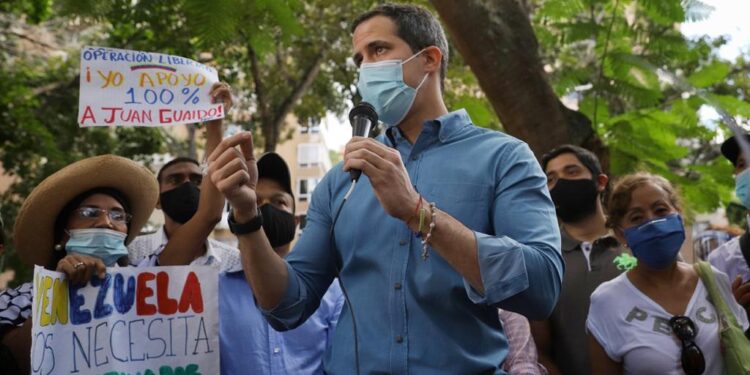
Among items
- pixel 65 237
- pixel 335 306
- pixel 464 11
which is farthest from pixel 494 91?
pixel 65 237

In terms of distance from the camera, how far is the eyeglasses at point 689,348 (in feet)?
11.6

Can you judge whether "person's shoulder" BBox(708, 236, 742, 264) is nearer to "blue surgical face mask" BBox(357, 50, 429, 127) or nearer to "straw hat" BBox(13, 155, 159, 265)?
"blue surgical face mask" BBox(357, 50, 429, 127)

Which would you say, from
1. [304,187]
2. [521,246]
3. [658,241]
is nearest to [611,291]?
[658,241]

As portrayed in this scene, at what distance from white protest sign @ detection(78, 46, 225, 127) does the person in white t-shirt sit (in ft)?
6.56

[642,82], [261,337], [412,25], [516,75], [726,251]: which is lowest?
[261,337]

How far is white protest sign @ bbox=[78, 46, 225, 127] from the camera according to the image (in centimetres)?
339

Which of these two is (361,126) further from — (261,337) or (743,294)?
(743,294)

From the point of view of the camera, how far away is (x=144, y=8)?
21.7 feet

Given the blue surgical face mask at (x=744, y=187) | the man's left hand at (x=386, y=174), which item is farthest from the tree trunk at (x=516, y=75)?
the man's left hand at (x=386, y=174)

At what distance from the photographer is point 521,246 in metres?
2.20

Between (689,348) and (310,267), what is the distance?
183cm

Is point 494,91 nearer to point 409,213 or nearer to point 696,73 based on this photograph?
point 696,73

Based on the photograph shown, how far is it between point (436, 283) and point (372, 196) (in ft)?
1.24

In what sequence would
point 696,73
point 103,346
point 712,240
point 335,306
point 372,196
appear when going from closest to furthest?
point 372,196 < point 103,346 < point 335,306 < point 696,73 < point 712,240
